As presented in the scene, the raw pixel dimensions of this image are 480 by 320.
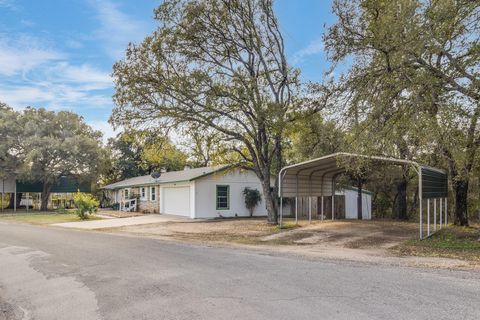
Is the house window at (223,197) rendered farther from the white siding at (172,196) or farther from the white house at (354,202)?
the white house at (354,202)

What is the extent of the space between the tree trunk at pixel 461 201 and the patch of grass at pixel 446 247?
2.74 m

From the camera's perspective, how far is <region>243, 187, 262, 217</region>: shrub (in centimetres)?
2553

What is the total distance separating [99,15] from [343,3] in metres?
8.15

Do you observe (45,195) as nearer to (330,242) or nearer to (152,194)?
(152,194)

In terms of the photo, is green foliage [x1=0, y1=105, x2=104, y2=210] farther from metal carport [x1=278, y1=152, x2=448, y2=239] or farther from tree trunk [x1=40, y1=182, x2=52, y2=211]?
metal carport [x1=278, y1=152, x2=448, y2=239]

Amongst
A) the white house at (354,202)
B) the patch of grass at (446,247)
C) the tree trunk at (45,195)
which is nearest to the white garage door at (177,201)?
the white house at (354,202)

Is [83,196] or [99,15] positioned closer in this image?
[99,15]

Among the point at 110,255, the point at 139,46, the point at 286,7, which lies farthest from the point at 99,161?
the point at 110,255

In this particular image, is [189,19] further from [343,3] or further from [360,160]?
[360,160]

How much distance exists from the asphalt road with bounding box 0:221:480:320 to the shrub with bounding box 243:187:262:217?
15.9 metres

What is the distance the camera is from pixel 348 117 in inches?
500

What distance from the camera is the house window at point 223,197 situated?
24828mm

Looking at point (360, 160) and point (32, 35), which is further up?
point (32, 35)

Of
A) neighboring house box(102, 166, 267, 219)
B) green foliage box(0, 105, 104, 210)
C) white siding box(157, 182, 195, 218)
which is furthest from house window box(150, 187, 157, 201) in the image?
green foliage box(0, 105, 104, 210)
